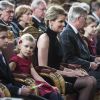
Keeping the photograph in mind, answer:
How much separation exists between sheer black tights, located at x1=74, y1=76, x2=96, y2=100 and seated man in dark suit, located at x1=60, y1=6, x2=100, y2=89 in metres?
0.43

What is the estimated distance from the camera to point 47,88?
15.1 feet

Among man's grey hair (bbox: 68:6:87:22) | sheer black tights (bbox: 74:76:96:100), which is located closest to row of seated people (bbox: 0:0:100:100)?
sheer black tights (bbox: 74:76:96:100)

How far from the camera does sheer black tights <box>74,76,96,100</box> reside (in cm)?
515

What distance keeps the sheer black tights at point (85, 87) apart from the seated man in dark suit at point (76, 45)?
43 centimetres

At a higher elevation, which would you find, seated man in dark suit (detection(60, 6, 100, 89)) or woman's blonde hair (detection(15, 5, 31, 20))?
woman's blonde hair (detection(15, 5, 31, 20))

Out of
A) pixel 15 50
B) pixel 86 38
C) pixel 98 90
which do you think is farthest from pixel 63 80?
pixel 86 38

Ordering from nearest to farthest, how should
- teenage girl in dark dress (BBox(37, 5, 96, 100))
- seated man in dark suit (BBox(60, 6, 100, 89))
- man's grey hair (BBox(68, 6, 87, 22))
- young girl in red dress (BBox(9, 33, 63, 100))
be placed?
young girl in red dress (BBox(9, 33, 63, 100))
teenage girl in dark dress (BBox(37, 5, 96, 100))
seated man in dark suit (BBox(60, 6, 100, 89))
man's grey hair (BBox(68, 6, 87, 22))

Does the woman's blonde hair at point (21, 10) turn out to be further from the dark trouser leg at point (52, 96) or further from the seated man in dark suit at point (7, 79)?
the dark trouser leg at point (52, 96)

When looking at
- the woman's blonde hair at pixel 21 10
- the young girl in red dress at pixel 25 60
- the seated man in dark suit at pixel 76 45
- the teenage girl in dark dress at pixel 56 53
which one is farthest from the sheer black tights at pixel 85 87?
the woman's blonde hair at pixel 21 10

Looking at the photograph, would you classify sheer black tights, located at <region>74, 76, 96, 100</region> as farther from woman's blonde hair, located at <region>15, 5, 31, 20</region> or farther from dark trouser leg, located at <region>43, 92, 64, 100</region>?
woman's blonde hair, located at <region>15, 5, 31, 20</region>

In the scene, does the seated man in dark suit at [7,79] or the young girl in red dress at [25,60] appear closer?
the seated man in dark suit at [7,79]

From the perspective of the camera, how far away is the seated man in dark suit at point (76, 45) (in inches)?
218

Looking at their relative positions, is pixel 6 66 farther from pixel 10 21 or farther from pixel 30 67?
pixel 10 21

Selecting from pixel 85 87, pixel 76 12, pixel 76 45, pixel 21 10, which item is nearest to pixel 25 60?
pixel 85 87
